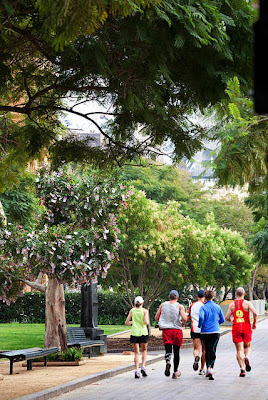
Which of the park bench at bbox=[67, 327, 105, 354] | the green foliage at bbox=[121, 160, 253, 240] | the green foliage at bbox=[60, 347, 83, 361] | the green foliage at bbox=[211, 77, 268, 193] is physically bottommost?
the green foliage at bbox=[60, 347, 83, 361]

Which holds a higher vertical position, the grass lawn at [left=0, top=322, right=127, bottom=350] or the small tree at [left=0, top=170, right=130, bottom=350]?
the small tree at [left=0, top=170, right=130, bottom=350]

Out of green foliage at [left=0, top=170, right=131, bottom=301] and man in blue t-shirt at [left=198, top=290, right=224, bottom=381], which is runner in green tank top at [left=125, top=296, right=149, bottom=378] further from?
green foliage at [left=0, top=170, right=131, bottom=301]

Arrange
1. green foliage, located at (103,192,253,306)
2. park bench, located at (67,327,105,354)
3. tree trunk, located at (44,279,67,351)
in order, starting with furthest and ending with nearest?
green foliage, located at (103,192,253,306) → park bench, located at (67,327,105,354) → tree trunk, located at (44,279,67,351)

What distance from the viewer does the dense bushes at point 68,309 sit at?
1661 inches

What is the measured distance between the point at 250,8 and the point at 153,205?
19.6 meters

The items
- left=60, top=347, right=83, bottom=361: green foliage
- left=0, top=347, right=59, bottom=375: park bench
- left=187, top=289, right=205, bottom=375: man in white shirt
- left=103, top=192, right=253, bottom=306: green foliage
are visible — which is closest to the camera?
left=187, top=289, right=205, bottom=375: man in white shirt

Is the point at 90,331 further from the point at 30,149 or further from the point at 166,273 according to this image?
the point at 30,149

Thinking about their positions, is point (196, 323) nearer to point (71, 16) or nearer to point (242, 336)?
point (242, 336)

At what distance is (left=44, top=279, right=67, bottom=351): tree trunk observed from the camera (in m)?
17.4

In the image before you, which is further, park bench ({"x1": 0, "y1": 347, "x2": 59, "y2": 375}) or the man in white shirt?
park bench ({"x1": 0, "y1": 347, "x2": 59, "y2": 375})

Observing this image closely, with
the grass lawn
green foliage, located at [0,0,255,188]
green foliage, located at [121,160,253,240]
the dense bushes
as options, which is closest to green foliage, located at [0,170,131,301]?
green foliage, located at [0,0,255,188]

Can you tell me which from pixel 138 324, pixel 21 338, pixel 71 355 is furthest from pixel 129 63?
pixel 21 338

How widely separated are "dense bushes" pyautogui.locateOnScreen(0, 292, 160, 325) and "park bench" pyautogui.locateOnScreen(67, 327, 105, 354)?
22.7 metres

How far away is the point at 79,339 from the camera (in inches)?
752
